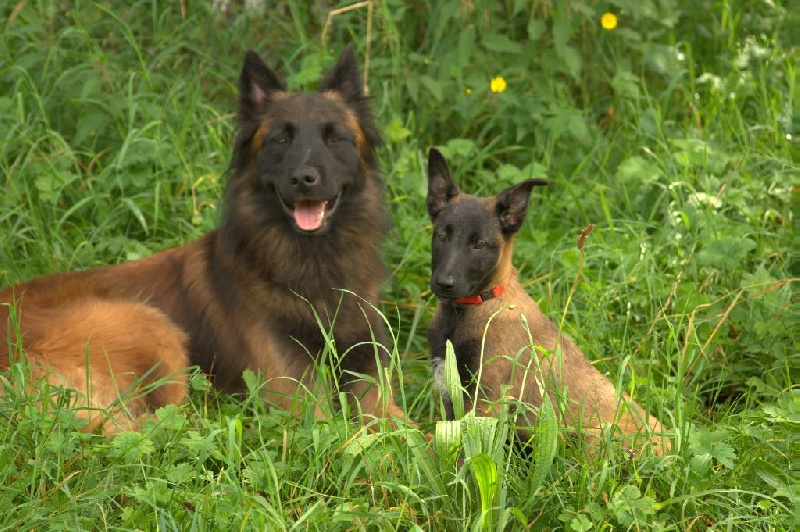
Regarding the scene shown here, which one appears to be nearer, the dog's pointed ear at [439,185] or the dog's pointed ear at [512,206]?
the dog's pointed ear at [512,206]

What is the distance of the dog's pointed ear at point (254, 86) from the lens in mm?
4156

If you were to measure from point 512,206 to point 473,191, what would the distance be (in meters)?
1.79

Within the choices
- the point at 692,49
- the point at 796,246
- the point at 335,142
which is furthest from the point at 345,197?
the point at 692,49

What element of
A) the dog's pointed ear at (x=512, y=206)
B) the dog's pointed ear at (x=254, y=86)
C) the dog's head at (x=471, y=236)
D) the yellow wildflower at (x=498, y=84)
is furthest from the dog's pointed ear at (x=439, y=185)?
the yellow wildflower at (x=498, y=84)

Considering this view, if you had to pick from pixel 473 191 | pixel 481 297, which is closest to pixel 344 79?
pixel 481 297

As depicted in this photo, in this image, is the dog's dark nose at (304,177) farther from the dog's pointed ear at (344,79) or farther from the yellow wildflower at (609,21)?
the yellow wildflower at (609,21)

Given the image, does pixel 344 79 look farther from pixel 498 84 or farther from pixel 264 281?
pixel 498 84

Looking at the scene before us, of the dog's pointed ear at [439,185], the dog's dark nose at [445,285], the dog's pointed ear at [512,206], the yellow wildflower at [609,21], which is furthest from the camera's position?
the yellow wildflower at [609,21]

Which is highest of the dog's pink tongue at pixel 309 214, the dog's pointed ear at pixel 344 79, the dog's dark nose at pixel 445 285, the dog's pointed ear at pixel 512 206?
the dog's pointed ear at pixel 344 79

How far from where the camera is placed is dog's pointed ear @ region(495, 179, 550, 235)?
365cm

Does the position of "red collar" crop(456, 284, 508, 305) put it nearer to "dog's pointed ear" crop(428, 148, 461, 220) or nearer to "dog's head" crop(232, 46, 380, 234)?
"dog's pointed ear" crop(428, 148, 461, 220)

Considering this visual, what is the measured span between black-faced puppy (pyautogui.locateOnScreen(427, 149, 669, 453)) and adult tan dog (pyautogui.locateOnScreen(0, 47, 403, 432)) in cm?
44

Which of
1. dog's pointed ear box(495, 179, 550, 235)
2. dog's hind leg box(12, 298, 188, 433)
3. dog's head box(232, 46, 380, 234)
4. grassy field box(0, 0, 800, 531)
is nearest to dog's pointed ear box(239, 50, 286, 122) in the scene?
dog's head box(232, 46, 380, 234)

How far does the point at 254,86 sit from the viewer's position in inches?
165
